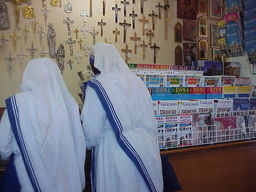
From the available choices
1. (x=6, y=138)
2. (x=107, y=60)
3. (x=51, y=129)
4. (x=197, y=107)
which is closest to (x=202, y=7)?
(x=197, y=107)

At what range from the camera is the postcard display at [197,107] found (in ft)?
6.34

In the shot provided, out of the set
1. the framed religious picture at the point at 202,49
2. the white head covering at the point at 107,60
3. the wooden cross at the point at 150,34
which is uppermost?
the wooden cross at the point at 150,34

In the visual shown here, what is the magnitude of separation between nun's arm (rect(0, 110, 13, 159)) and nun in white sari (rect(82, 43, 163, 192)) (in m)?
0.40

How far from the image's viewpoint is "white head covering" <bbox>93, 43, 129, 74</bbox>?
1.72 m

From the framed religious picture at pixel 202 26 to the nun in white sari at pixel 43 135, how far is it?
7.63 feet

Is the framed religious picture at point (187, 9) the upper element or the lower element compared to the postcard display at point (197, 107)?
upper

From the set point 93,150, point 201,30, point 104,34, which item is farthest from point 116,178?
point 201,30

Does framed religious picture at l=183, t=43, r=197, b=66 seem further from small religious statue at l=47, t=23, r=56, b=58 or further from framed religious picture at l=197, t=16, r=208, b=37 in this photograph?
small religious statue at l=47, t=23, r=56, b=58

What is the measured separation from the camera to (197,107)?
6.76ft

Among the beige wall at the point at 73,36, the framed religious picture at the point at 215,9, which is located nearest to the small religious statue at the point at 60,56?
the beige wall at the point at 73,36

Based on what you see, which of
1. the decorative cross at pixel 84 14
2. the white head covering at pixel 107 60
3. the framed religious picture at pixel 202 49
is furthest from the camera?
the framed religious picture at pixel 202 49

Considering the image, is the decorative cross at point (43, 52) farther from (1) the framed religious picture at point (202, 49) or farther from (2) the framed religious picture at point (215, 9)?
(2) the framed religious picture at point (215, 9)

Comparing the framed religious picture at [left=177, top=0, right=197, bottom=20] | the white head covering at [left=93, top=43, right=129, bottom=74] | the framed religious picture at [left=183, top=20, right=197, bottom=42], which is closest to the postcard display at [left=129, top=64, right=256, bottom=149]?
the white head covering at [left=93, top=43, right=129, bottom=74]

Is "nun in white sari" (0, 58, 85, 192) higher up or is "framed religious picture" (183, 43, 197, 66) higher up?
"framed religious picture" (183, 43, 197, 66)
